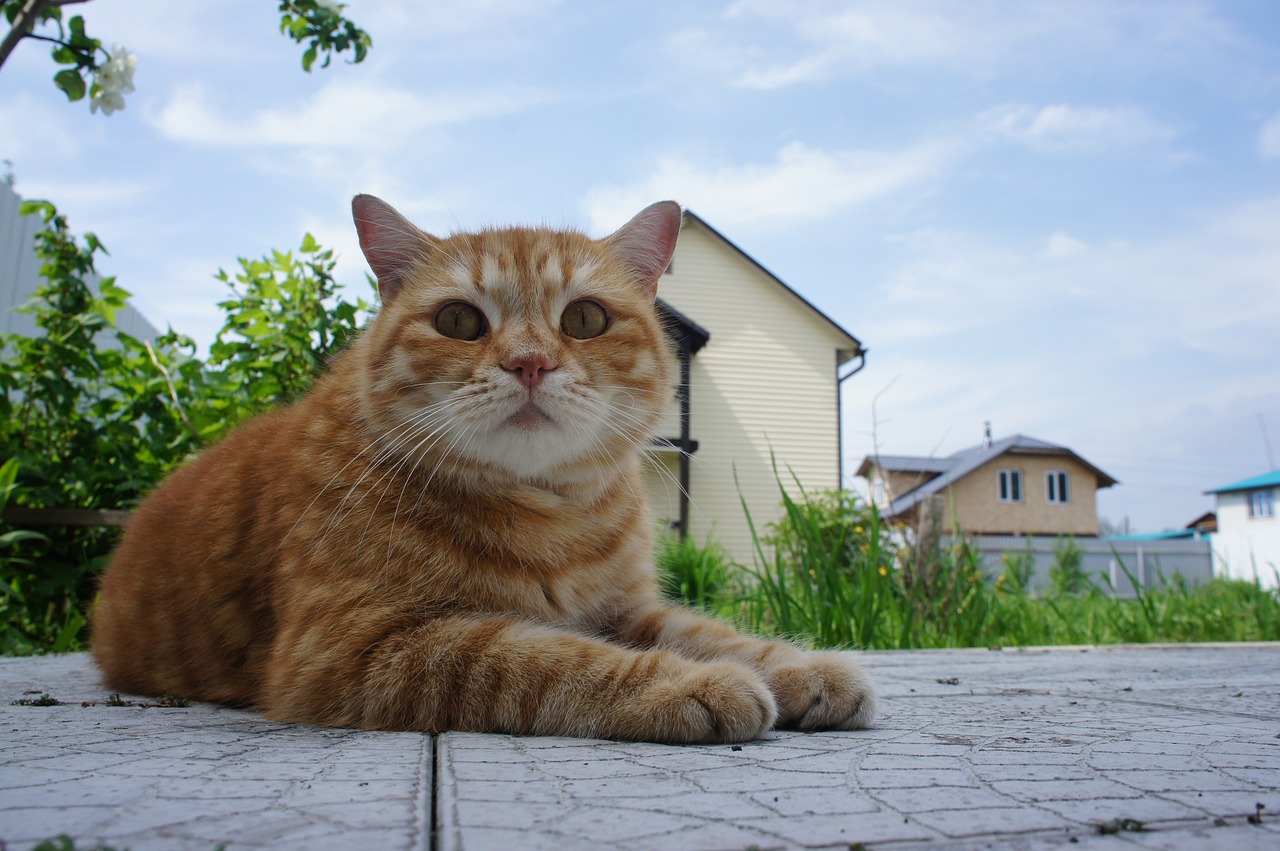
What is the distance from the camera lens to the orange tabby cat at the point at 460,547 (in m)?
1.61

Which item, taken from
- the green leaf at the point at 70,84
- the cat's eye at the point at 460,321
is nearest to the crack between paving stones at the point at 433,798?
the cat's eye at the point at 460,321

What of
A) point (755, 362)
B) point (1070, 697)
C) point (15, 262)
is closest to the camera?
point (1070, 697)

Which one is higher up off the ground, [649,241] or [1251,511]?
[1251,511]

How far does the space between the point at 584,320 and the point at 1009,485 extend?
102 ft

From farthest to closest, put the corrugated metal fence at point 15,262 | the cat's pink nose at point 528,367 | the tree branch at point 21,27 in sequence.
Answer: the corrugated metal fence at point 15,262, the tree branch at point 21,27, the cat's pink nose at point 528,367

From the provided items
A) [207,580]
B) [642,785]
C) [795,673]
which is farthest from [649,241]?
[642,785]

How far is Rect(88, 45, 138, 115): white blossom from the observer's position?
3.29 meters

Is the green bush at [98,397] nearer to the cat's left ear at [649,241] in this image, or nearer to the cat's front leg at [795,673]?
the cat's left ear at [649,241]

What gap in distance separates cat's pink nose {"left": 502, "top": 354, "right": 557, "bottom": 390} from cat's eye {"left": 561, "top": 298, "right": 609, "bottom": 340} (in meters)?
0.24

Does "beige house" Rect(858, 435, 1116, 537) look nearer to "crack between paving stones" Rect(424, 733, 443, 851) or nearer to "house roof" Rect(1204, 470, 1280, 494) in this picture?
"house roof" Rect(1204, 470, 1280, 494)

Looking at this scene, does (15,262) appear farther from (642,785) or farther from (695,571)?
(642,785)

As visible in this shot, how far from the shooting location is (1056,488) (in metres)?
30.7

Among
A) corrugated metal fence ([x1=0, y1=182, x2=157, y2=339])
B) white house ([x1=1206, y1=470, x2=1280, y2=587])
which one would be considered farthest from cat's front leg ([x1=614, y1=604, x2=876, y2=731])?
white house ([x1=1206, y1=470, x2=1280, y2=587])

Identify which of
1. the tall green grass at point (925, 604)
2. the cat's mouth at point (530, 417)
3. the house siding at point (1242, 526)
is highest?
the house siding at point (1242, 526)
